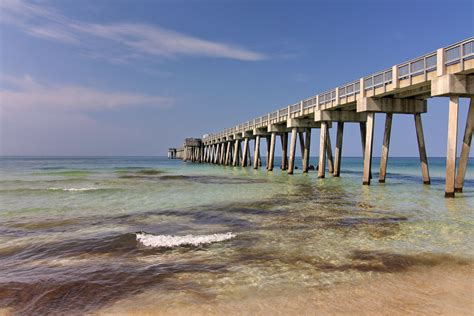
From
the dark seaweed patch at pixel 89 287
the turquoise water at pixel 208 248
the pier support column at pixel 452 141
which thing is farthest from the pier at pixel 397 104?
the dark seaweed patch at pixel 89 287

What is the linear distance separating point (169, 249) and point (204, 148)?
78113 mm

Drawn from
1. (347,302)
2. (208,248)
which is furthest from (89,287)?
(347,302)

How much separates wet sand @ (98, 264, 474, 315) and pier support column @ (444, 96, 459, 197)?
11616 millimetres

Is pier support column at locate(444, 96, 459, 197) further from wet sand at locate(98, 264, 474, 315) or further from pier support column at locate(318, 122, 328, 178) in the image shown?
pier support column at locate(318, 122, 328, 178)

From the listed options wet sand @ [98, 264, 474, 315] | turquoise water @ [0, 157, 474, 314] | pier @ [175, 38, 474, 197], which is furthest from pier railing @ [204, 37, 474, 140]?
wet sand @ [98, 264, 474, 315]

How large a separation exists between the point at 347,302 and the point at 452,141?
13.6m

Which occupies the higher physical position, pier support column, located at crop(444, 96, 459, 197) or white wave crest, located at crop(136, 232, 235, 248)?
pier support column, located at crop(444, 96, 459, 197)

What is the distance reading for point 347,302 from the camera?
4.68 meters

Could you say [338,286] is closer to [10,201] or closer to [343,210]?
[343,210]

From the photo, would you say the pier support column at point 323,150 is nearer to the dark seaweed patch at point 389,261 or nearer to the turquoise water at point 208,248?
the turquoise water at point 208,248

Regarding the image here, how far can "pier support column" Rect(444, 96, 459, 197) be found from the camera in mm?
15352

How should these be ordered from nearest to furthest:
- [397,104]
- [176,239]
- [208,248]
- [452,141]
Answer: [208,248] < [176,239] < [452,141] < [397,104]

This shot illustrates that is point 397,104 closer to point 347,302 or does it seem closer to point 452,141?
point 452,141

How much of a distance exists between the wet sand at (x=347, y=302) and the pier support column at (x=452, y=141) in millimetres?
11616
